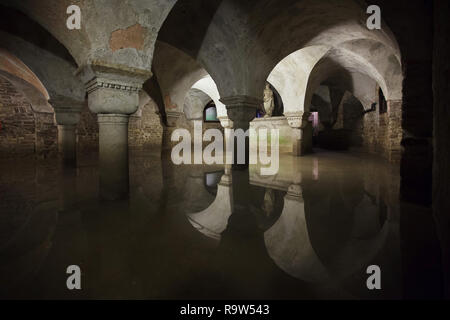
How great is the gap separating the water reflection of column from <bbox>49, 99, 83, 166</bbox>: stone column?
6.23 metres

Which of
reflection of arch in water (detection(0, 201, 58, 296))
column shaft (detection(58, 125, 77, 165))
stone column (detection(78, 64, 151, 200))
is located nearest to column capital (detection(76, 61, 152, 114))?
stone column (detection(78, 64, 151, 200))

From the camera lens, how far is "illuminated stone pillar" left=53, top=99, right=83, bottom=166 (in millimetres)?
6129

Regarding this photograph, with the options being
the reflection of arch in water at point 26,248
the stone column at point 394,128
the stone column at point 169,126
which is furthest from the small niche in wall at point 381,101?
the reflection of arch in water at point 26,248

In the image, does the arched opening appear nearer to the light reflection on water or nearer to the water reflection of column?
the light reflection on water

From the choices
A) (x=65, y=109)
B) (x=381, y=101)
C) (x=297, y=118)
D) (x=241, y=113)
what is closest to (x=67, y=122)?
(x=65, y=109)

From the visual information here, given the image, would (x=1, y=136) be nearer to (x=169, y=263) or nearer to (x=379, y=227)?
(x=169, y=263)

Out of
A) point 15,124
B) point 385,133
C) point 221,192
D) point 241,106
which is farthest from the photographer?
point 385,133

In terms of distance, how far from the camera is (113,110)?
2.95 metres

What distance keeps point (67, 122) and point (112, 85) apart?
4458 mm

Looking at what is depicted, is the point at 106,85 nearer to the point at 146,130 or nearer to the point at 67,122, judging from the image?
the point at 67,122

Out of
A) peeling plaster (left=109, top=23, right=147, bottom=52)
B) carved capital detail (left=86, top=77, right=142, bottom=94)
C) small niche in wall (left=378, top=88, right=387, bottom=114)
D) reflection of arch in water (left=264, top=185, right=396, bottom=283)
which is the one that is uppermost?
small niche in wall (left=378, top=88, right=387, bottom=114)

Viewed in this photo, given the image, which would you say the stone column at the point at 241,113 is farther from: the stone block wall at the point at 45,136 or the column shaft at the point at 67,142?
the stone block wall at the point at 45,136
